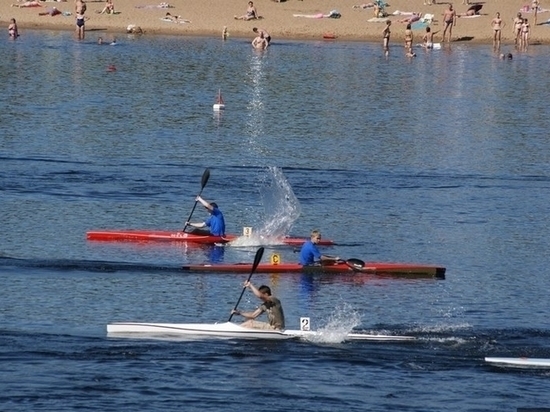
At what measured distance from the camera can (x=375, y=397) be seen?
25188 mm

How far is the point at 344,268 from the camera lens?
33781 millimetres

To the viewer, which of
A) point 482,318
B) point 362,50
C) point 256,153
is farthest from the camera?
point 362,50

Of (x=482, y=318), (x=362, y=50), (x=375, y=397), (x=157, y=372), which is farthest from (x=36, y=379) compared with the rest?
(x=362, y=50)

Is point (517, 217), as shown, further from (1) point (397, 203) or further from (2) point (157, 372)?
(2) point (157, 372)

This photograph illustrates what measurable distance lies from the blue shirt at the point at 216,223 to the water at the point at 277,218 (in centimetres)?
80

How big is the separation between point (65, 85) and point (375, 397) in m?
47.3

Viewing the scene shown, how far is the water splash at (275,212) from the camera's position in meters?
37.1

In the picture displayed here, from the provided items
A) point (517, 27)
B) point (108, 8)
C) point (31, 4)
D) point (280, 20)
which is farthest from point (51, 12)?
point (517, 27)

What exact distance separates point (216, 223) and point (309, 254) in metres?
4.08

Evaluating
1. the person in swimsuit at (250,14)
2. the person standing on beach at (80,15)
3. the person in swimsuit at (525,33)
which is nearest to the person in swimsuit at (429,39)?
the person in swimsuit at (525,33)

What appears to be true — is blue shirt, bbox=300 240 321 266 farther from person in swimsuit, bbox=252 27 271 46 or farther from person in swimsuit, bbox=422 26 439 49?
person in swimsuit, bbox=422 26 439 49

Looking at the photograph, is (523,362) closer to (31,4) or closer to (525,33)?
(525,33)

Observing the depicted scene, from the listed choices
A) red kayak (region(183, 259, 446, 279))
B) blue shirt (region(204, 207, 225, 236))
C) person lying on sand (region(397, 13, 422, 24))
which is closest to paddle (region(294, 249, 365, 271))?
red kayak (region(183, 259, 446, 279))

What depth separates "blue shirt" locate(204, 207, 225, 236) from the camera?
120ft
